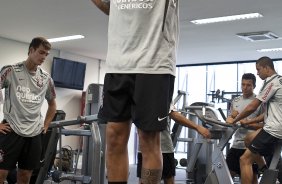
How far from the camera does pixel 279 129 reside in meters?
3.47

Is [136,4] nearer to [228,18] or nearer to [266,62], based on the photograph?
[266,62]

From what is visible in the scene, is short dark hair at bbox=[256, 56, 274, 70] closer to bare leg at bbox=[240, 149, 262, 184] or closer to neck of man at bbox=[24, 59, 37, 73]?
bare leg at bbox=[240, 149, 262, 184]

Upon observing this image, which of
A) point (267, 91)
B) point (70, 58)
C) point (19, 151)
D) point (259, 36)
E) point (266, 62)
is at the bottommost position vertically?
point (19, 151)

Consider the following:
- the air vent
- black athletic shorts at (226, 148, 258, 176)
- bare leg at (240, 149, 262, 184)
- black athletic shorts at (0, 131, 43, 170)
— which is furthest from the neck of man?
the air vent

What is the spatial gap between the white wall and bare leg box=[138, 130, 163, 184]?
7940 mm

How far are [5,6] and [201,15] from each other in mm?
3424

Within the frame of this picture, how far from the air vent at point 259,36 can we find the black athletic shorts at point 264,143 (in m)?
4.18

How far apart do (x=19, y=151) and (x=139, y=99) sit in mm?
1874

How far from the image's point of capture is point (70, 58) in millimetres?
10383

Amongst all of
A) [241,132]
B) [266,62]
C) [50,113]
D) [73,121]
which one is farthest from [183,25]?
[50,113]

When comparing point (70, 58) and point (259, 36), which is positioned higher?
point (259, 36)

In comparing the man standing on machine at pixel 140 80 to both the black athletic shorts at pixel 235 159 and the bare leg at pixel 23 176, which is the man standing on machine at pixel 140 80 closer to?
the bare leg at pixel 23 176

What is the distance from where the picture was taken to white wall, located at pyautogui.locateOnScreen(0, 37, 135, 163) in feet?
29.3

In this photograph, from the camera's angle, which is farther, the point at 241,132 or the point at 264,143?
the point at 241,132
